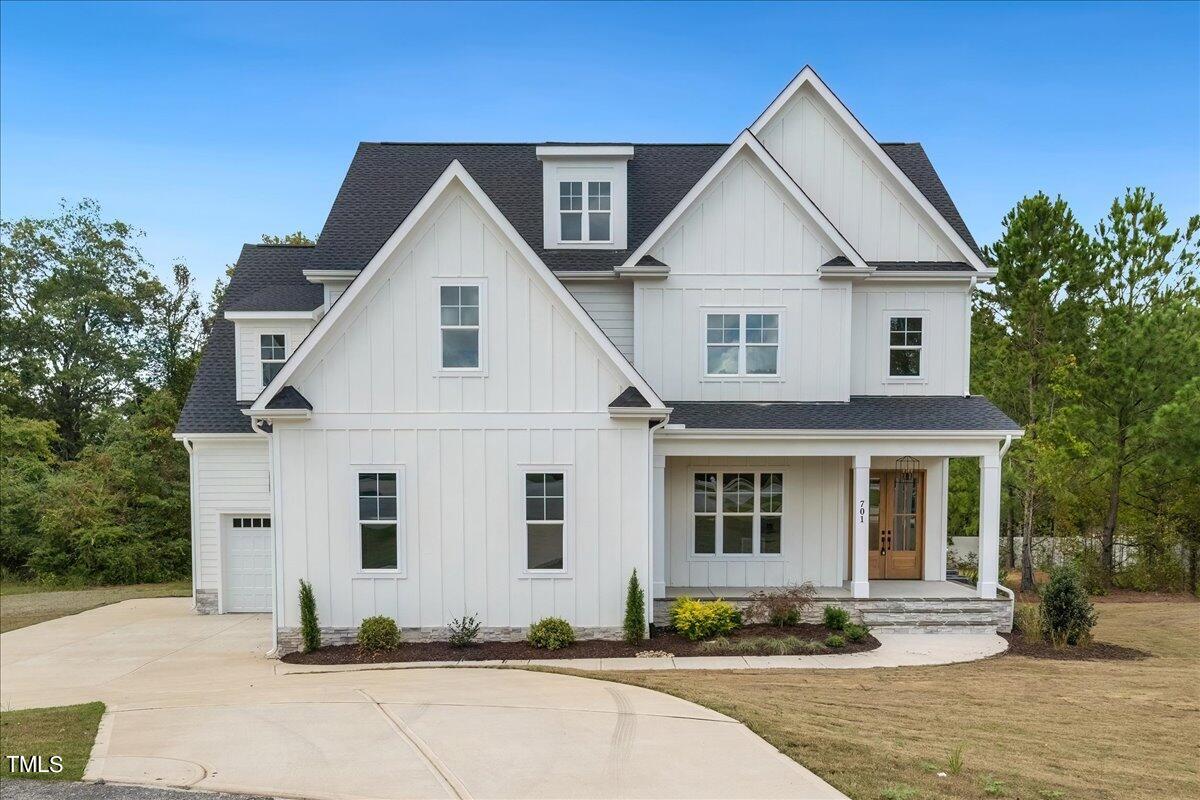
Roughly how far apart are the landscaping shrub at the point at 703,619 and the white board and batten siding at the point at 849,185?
8287 millimetres

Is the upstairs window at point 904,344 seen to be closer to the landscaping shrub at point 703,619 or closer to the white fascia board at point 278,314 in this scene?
the landscaping shrub at point 703,619

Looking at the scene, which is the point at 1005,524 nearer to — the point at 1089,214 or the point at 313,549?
Result: the point at 1089,214

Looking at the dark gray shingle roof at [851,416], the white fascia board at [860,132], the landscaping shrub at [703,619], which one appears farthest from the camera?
the white fascia board at [860,132]

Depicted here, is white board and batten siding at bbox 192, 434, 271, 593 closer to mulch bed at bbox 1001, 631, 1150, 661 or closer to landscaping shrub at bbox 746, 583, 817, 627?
landscaping shrub at bbox 746, 583, 817, 627

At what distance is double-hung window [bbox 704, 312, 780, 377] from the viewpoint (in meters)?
15.2

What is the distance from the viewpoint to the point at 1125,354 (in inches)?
742

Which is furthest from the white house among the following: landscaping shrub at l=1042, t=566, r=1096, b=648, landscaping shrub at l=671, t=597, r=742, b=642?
landscaping shrub at l=671, t=597, r=742, b=642

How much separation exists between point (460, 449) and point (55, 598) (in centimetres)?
1528

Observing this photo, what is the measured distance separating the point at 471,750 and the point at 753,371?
10.1 m

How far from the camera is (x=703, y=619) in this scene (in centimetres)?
1284

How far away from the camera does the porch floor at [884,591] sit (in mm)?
14062

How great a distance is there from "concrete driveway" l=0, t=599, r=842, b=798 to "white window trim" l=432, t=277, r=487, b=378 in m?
4.79

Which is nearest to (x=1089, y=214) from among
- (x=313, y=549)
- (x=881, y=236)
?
(x=881, y=236)

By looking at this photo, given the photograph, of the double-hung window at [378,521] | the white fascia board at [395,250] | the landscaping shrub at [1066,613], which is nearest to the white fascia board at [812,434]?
the white fascia board at [395,250]
